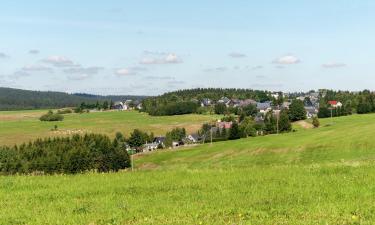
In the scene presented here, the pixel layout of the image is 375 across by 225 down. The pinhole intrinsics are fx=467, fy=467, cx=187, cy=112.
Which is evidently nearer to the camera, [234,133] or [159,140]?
[234,133]

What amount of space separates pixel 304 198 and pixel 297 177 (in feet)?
10.5

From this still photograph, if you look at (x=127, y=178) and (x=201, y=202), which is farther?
(x=127, y=178)

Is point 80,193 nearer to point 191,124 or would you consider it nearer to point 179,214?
point 179,214

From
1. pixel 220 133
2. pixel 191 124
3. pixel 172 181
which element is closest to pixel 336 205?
pixel 172 181

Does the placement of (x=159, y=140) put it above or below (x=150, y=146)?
above

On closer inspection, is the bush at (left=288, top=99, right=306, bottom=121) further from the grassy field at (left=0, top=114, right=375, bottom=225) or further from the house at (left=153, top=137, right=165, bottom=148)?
the grassy field at (left=0, top=114, right=375, bottom=225)

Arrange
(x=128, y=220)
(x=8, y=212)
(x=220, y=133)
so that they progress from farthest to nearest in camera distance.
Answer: (x=220, y=133)
(x=8, y=212)
(x=128, y=220)

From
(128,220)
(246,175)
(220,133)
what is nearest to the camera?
(128,220)

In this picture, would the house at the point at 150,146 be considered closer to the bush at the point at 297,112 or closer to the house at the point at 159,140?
the house at the point at 159,140

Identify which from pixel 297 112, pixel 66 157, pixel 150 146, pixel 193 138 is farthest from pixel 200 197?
pixel 297 112

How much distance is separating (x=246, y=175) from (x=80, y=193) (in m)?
5.72

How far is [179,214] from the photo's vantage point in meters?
10.7

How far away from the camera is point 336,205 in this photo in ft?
36.0

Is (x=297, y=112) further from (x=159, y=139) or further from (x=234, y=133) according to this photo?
(x=159, y=139)
